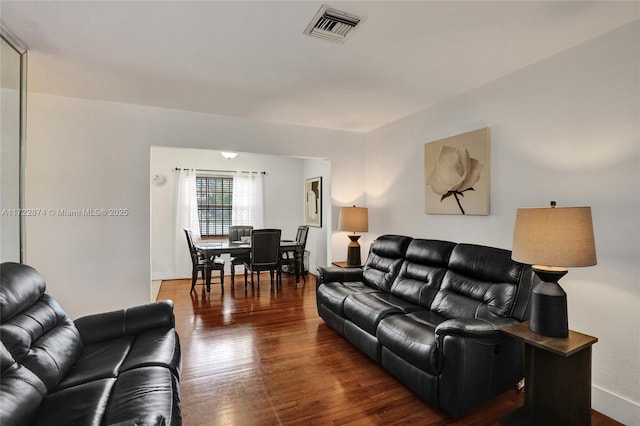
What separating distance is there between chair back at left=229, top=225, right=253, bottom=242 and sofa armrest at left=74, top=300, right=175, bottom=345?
354 centimetres

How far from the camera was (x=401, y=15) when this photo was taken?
6.34ft

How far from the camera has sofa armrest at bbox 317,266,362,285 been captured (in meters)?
3.65

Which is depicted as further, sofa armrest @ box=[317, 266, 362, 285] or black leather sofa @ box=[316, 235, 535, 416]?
sofa armrest @ box=[317, 266, 362, 285]

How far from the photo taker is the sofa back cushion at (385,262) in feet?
11.2

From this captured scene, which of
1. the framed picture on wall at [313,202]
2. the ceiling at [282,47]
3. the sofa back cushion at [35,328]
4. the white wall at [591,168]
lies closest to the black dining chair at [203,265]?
the framed picture on wall at [313,202]

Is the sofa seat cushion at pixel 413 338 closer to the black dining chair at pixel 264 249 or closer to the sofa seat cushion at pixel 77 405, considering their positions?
the sofa seat cushion at pixel 77 405

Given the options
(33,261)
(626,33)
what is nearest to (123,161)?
(33,261)

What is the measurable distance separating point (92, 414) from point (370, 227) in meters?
3.85

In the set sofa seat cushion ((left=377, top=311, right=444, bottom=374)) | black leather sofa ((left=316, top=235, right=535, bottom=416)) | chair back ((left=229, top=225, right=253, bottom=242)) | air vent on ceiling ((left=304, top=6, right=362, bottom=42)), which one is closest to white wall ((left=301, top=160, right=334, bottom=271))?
chair back ((left=229, top=225, right=253, bottom=242))

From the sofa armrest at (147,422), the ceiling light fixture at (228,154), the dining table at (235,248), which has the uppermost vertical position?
the ceiling light fixture at (228,154)

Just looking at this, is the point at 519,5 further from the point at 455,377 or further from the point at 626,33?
the point at 455,377

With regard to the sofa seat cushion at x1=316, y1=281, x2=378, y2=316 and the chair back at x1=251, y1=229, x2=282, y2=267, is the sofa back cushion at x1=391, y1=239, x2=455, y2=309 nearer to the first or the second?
the sofa seat cushion at x1=316, y1=281, x2=378, y2=316

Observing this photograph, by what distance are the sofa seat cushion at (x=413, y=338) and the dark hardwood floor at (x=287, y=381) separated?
0.32 m

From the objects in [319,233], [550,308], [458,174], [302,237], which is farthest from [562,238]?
[319,233]
